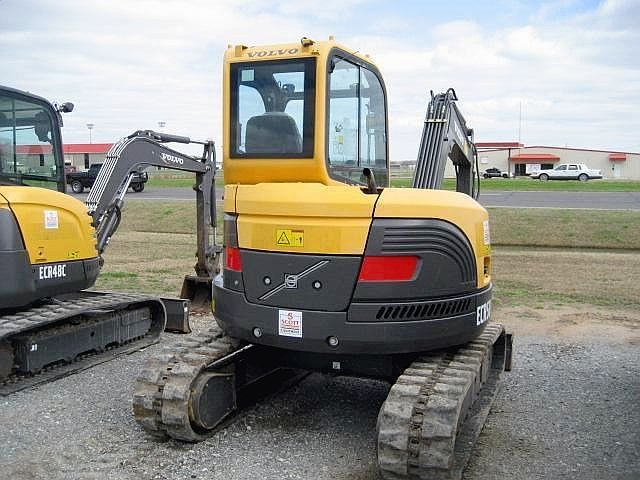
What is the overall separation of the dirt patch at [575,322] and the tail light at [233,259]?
4.71 metres

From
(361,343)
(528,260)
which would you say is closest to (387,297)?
(361,343)

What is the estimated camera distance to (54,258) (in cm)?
708

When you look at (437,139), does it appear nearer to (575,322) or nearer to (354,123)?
(354,123)

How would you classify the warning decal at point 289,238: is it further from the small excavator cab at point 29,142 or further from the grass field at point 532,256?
the grass field at point 532,256

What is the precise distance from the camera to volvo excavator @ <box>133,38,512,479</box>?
4.87m

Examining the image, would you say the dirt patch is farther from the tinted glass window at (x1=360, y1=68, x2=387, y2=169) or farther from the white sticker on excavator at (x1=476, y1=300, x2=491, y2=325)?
the tinted glass window at (x1=360, y1=68, x2=387, y2=169)

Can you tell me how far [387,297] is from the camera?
4.91 m

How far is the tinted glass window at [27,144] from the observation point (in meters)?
7.13

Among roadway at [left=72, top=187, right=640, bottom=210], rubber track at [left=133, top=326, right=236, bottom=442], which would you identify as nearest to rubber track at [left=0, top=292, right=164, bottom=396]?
rubber track at [left=133, top=326, right=236, bottom=442]

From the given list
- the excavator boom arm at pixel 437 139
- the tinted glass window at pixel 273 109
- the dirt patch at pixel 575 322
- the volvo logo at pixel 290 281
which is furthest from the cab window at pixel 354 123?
the dirt patch at pixel 575 322

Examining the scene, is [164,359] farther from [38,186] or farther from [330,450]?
[38,186]

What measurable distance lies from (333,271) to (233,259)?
0.87 metres

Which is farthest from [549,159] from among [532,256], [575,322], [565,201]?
[575,322]

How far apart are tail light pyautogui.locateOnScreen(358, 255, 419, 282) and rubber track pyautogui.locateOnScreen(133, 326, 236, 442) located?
4.71 ft
